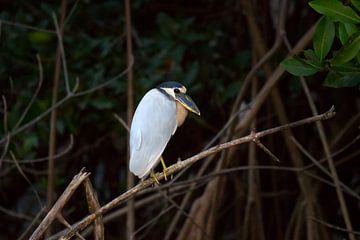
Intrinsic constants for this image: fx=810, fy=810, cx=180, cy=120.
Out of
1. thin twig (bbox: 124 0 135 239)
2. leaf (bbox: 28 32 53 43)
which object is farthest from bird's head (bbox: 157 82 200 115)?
leaf (bbox: 28 32 53 43)

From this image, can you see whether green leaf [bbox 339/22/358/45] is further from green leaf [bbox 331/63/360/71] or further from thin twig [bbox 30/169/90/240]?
thin twig [bbox 30/169/90/240]

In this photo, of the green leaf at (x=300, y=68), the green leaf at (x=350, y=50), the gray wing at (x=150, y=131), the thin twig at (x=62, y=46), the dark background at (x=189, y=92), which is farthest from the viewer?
the dark background at (x=189, y=92)

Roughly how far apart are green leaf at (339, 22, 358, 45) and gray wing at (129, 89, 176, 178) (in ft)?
1.71

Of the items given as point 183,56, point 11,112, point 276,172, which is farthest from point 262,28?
point 11,112

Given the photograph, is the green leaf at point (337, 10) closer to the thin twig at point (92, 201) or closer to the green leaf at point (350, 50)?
the green leaf at point (350, 50)

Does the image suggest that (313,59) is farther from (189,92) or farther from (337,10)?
(189,92)

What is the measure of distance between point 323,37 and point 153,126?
1.64ft

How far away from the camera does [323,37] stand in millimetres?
1539

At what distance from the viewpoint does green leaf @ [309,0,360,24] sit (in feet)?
4.76

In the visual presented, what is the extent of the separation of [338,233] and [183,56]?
40.1 inches

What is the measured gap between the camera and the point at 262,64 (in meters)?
2.73

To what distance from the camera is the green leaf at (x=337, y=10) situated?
4.76ft

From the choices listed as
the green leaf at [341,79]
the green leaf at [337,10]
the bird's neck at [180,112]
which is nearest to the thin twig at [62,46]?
the bird's neck at [180,112]

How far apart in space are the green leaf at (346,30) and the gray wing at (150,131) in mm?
522
